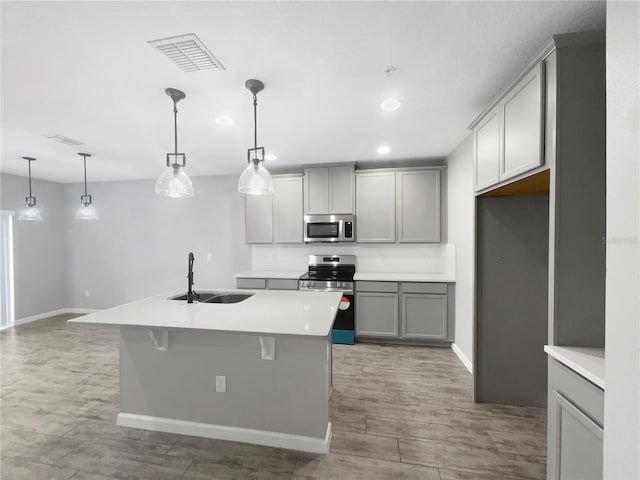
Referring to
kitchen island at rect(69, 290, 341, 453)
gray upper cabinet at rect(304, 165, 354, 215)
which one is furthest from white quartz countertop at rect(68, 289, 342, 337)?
gray upper cabinet at rect(304, 165, 354, 215)

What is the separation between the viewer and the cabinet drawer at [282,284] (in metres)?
3.85

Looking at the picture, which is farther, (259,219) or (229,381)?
(259,219)

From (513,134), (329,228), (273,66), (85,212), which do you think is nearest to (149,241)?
(85,212)

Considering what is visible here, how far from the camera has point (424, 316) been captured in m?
3.51

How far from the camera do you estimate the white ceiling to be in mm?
1303

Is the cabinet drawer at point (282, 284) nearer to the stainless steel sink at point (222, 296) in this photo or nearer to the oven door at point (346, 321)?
the oven door at point (346, 321)

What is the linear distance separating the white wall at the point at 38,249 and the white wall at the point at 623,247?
7.08m

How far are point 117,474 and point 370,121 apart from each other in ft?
10.6

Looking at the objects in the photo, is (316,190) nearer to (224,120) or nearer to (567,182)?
(224,120)

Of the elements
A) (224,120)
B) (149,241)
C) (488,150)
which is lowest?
(149,241)

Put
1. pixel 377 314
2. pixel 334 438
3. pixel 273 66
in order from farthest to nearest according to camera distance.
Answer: pixel 377 314 → pixel 334 438 → pixel 273 66

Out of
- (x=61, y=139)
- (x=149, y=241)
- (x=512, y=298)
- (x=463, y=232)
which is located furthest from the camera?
(x=149, y=241)

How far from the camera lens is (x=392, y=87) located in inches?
76.7

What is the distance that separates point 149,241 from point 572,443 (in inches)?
232
